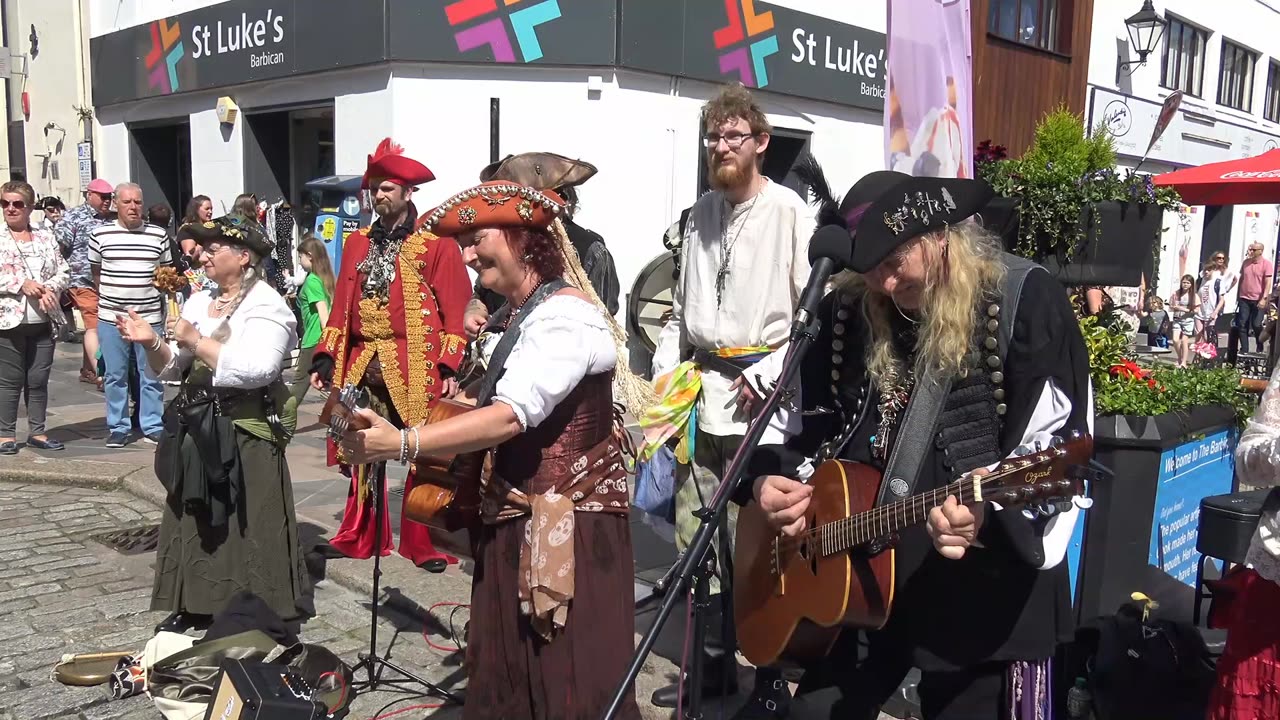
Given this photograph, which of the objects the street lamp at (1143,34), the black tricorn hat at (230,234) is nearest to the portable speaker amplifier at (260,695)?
the black tricorn hat at (230,234)

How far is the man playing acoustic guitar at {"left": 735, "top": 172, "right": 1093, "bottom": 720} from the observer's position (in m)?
2.00

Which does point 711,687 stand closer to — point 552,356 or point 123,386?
point 552,356

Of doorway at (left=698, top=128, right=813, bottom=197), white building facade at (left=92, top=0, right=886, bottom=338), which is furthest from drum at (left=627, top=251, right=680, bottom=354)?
doorway at (left=698, top=128, right=813, bottom=197)

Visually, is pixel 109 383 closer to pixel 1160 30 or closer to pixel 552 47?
pixel 552 47

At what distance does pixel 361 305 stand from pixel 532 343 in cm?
262

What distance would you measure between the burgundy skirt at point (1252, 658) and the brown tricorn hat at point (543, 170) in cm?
310

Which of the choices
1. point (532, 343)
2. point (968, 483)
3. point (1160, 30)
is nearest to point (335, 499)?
point (532, 343)

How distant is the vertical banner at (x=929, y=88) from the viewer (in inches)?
136

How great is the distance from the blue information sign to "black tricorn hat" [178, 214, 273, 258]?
3652mm

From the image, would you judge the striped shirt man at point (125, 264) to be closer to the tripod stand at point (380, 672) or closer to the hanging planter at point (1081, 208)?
the tripod stand at point (380, 672)

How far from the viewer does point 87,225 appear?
404 inches

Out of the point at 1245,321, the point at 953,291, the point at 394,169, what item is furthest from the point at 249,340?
the point at 1245,321

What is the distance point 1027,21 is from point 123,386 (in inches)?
501

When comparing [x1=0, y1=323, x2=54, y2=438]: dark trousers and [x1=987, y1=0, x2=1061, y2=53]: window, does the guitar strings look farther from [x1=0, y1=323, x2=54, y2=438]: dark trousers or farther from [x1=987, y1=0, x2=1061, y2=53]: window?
[x1=987, y1=0, x2=1061, y2=53]: window
